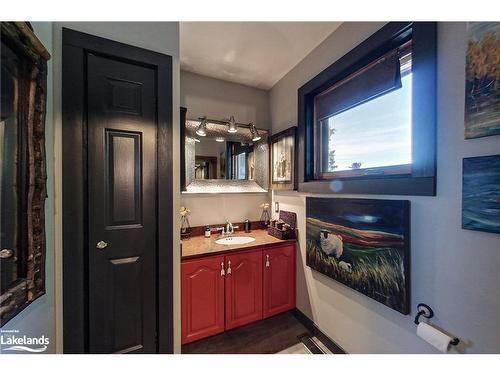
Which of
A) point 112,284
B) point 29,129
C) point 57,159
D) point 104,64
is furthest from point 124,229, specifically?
point 104,64

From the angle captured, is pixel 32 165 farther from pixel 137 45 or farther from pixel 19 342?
pixel 137 45

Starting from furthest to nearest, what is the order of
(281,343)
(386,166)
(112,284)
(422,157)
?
1. (281,343)
2. (386,166)
3. (112,284)
4. (422,157)

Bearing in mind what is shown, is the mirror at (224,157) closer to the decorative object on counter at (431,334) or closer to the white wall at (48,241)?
the white wall at (48,241)

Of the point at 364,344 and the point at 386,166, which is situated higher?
the point at 386,166

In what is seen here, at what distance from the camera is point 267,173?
2.13 meters

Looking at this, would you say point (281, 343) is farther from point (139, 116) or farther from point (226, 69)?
point (226, 69)

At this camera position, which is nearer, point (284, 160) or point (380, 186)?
point (380, 186)

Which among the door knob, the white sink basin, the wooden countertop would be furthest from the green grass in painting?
the door knob

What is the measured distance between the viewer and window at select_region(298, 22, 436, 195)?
85cm

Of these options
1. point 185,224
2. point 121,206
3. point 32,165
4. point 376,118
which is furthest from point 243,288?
point 376,118

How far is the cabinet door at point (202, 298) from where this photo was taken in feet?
4.46

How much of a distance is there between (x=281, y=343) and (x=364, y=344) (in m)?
0.62

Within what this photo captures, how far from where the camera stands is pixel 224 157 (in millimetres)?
2043

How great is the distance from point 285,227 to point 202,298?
0.95 metres
